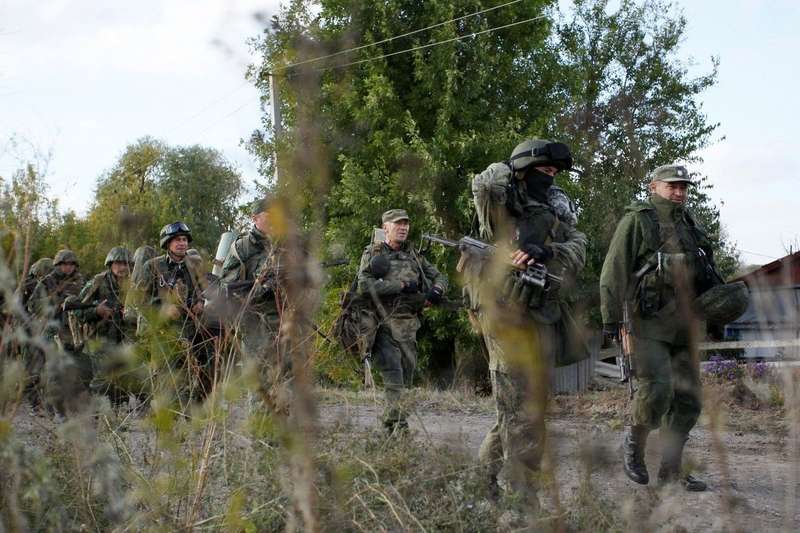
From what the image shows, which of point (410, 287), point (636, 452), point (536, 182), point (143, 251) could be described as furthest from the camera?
point (410, 287)

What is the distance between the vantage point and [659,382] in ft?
19.5

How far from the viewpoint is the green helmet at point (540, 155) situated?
5098 mm

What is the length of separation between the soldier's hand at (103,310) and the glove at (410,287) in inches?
119

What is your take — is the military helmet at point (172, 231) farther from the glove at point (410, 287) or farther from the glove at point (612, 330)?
the glove at point (612, 330)

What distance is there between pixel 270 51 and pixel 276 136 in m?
0.14

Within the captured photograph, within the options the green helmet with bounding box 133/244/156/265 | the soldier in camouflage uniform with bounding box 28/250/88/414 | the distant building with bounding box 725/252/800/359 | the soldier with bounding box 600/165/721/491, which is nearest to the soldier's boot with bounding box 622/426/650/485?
the soldier with bounding box 600/165/721/491

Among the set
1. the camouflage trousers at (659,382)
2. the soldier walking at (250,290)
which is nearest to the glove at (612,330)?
the camouflage trousers at (659,382)

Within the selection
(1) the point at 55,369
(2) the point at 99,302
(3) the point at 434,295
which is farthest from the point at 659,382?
(2) the point at 99,302

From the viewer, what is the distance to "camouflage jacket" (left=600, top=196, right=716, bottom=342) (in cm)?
597

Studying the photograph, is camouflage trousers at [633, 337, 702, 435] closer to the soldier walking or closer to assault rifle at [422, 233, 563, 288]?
assault rifle at [422, 233, 563, 288]

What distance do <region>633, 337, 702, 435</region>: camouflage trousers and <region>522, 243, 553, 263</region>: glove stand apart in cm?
137

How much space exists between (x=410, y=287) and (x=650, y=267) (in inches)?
109

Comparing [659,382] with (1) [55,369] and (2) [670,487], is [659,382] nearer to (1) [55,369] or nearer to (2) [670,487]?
(2) [670,487]

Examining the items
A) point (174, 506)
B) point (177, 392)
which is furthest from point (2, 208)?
point (174, 506)
